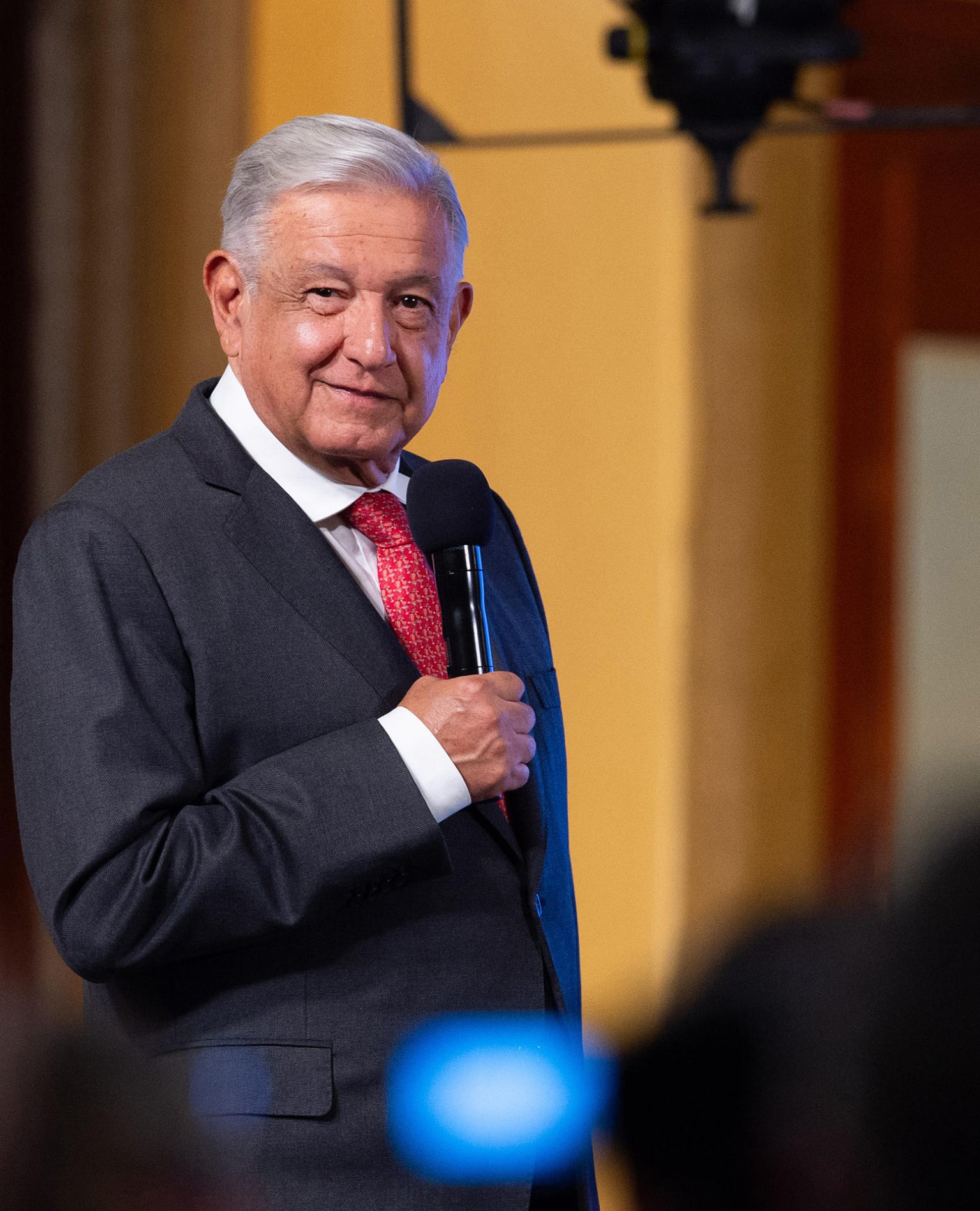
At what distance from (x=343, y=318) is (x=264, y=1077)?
594mm

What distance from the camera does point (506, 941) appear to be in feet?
3.94

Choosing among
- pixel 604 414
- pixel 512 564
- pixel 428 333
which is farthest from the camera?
pixel 604 414

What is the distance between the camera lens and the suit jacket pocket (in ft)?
3.63

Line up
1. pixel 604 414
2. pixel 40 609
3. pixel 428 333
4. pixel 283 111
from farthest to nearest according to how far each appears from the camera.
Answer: pixel 604 414 < pixel 283 111 < pixel 428 333 < pixel 40 609

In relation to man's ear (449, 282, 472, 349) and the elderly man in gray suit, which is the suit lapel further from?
man's ear (449, 282, 472, 349)

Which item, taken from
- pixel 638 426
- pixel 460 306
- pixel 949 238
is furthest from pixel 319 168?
pixel 949 238

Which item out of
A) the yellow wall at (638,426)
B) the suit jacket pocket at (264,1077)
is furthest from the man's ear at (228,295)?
the yellow wall at (638,426)

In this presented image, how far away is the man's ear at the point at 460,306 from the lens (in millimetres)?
1362

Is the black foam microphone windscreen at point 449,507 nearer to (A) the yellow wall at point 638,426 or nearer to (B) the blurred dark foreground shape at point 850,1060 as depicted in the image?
(B) the blurred dark foreground shape at point 850,1060

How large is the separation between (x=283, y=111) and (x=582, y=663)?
1.26 metres

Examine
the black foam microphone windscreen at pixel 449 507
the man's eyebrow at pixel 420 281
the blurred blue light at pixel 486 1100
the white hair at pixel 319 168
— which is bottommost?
the blurred blue light at pixel 486 1100

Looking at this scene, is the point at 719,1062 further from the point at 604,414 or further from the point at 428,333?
the point at 604,414

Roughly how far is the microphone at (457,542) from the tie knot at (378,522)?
77 mm

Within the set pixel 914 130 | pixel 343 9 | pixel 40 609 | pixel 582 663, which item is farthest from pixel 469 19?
pixel 40 609
